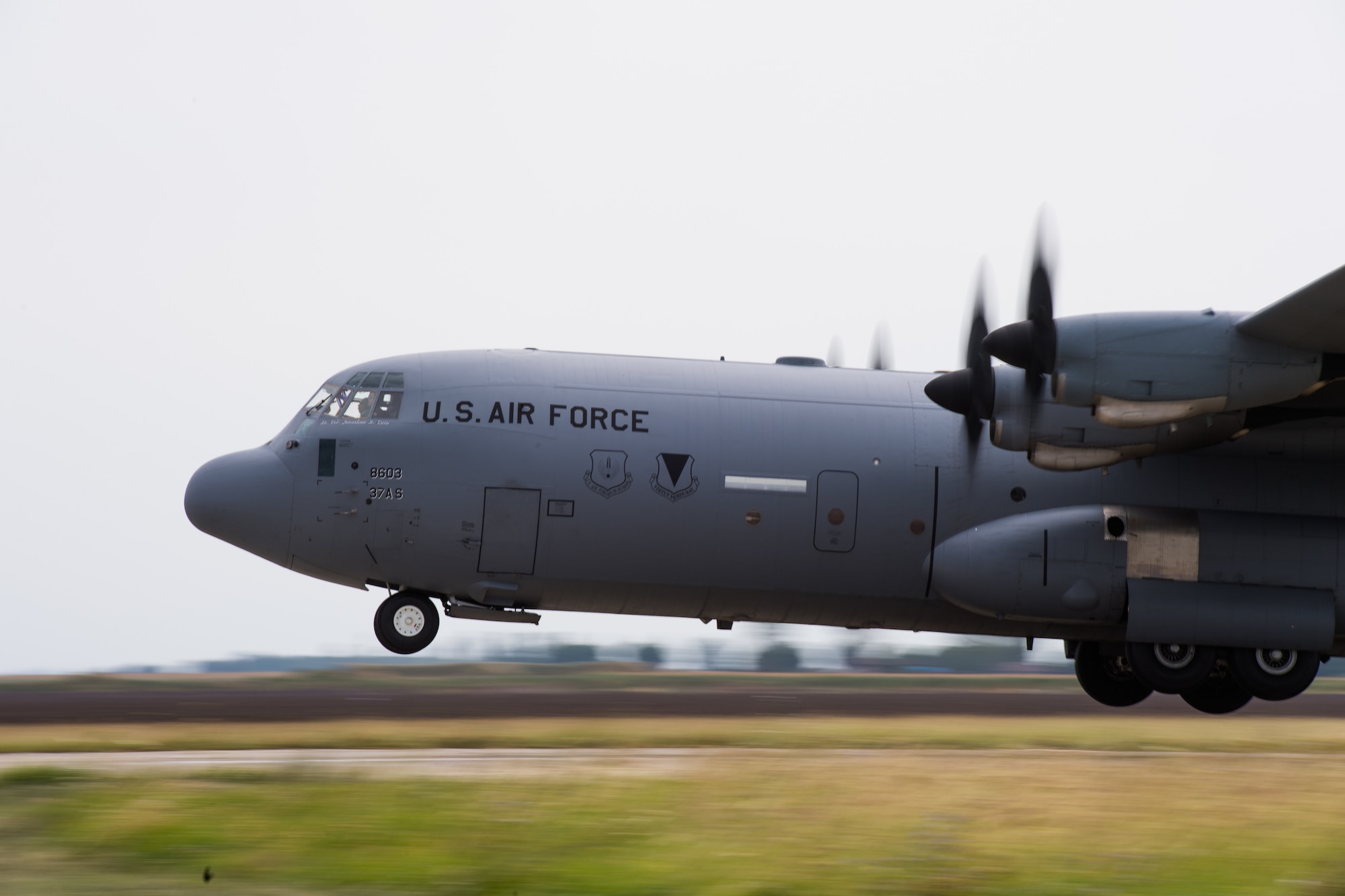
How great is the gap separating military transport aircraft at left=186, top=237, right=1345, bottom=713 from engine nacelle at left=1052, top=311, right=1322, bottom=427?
5.27ft

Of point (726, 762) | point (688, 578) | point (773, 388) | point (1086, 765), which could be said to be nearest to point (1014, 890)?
point (726, 762)

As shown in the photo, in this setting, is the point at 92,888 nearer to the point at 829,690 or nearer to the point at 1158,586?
the point at 1158,586

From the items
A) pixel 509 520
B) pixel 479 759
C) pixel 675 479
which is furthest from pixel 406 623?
pixel 479 759

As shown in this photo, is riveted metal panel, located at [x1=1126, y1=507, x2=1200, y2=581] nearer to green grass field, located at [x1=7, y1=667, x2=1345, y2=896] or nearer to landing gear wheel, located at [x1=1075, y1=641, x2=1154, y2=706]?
green grass field, located at [x1=7, y1=667, x2=1345, y2=896]

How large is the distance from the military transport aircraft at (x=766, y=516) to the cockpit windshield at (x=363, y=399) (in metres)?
0.03

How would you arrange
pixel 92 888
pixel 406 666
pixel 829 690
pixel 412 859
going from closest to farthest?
pixel 92 888 < pixel 412 859 < pixel 829 690 < pixel 406 666

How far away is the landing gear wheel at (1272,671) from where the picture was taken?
16500 millimetres

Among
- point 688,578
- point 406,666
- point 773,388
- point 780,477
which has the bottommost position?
point 406,666

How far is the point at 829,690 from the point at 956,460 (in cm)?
1155

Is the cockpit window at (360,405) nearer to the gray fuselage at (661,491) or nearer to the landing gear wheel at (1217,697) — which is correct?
the gray fuselage at (661,491)

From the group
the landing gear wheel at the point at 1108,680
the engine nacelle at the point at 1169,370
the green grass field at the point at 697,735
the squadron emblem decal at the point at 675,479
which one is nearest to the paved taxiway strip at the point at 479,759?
the green grass field at the point at 697,735

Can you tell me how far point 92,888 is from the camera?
25.1ft

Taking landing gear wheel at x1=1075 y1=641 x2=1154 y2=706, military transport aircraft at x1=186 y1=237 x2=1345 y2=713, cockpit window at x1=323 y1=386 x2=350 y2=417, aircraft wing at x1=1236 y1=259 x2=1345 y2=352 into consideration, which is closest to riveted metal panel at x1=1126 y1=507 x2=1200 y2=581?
military transport aircraft at x1=186 y1=237 x2=1345 y2=713

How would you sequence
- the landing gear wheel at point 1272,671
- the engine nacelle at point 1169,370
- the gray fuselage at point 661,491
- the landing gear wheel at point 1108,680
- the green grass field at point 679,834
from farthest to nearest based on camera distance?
the landing gear wheel at point 1108,680, the landing gear wheel at point 1272,671, the gray fuselage at point 661,491, the engine nacelle at point 1169,370, the green grass field at point 679,834
